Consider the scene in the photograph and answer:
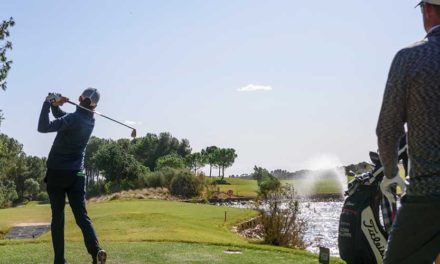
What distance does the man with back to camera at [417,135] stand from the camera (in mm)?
3037

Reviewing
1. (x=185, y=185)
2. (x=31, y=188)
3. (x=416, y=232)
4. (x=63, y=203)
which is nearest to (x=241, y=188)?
(x=185, y=185)

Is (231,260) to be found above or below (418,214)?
below

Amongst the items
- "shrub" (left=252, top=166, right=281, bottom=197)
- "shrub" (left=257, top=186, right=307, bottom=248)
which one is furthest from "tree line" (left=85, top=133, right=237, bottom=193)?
"shrub" (left=257, top=186, right=307, bottom=248)

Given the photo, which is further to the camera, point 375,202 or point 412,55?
point 375,202

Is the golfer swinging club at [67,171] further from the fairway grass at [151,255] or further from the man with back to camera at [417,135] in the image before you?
the man with back to camera at [417,135]

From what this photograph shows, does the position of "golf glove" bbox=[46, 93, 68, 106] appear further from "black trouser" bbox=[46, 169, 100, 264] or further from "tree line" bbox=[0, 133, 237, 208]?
"tree line" bbox=[0, 133, 237, 208]

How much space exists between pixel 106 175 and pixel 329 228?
4867 cm

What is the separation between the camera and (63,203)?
624 cm

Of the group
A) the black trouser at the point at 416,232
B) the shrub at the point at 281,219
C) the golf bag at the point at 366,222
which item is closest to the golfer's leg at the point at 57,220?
the golf bag at the point at 366,222

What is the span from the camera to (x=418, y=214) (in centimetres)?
307

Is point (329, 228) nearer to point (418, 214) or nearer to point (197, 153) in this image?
point (418, 214)

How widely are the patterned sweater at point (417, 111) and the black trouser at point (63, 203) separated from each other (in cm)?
392

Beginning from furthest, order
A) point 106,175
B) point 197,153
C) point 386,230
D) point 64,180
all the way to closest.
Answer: point 197,153, point 106,175, point 64,180, point 386,230

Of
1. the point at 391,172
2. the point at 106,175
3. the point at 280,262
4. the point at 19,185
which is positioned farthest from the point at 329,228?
the point at 19,185
